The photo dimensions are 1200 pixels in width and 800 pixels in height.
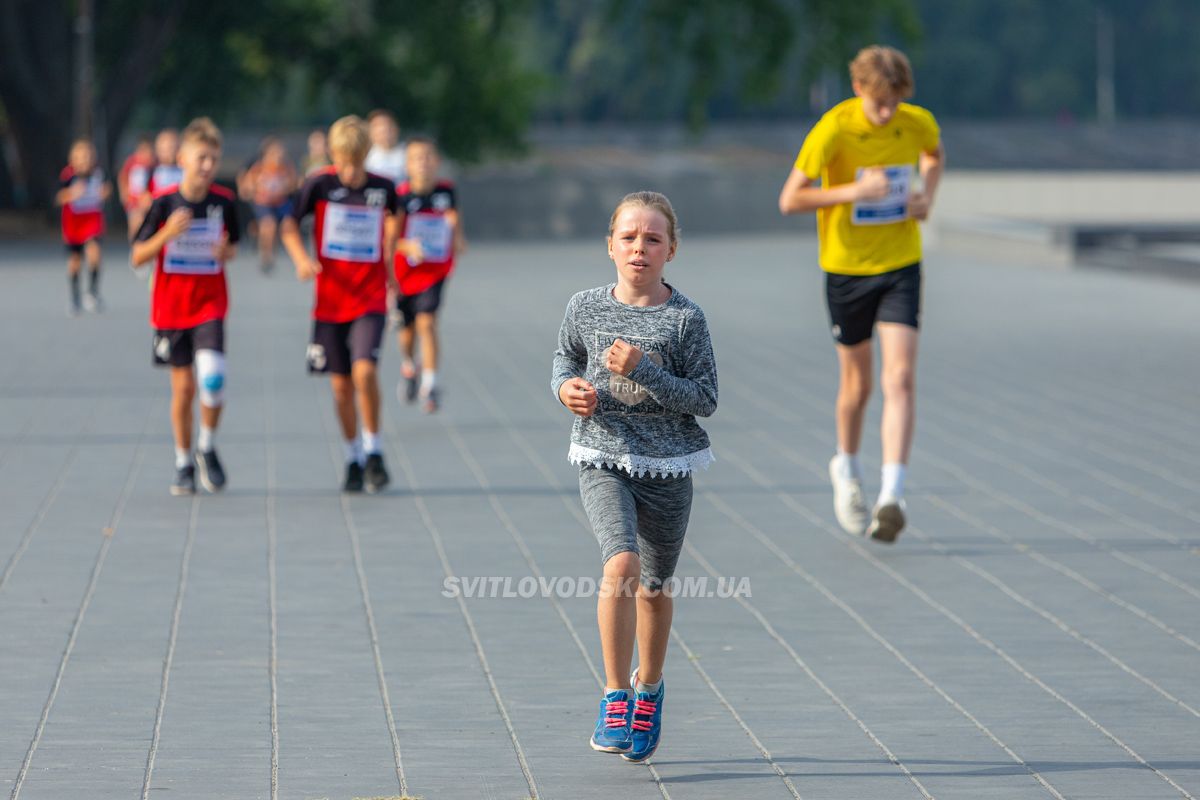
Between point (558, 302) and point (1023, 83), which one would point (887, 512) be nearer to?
point (558, 302)

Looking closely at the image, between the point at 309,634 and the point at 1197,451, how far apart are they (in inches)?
226

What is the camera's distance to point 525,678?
5.96 metres

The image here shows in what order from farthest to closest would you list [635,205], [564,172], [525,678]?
[564,172] < [525,678] < [635,205]

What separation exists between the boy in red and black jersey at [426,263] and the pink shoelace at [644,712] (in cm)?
738

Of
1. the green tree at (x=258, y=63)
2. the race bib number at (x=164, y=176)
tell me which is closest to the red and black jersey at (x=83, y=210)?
the race bib number at (x=164, y=176)

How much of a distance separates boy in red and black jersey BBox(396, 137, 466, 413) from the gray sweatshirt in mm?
7325

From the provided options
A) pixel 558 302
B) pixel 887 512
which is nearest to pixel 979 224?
pixel 558 302

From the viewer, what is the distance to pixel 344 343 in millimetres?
9547

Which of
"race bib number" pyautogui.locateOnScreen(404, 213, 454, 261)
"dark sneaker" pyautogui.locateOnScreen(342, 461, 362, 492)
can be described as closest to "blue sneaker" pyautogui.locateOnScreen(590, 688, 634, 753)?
"dark sneaker" pyautogui.locateOnScreen(342, 461, 362, 492)

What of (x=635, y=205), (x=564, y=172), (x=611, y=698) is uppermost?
(x=635, y=205)

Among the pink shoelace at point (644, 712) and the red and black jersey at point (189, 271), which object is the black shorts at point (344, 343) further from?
the pink shoelace at point (644, 712)

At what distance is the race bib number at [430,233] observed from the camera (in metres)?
12.6

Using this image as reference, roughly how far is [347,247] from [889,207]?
256cm

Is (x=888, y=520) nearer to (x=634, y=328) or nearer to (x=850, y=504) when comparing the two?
(x=850, y=504)
